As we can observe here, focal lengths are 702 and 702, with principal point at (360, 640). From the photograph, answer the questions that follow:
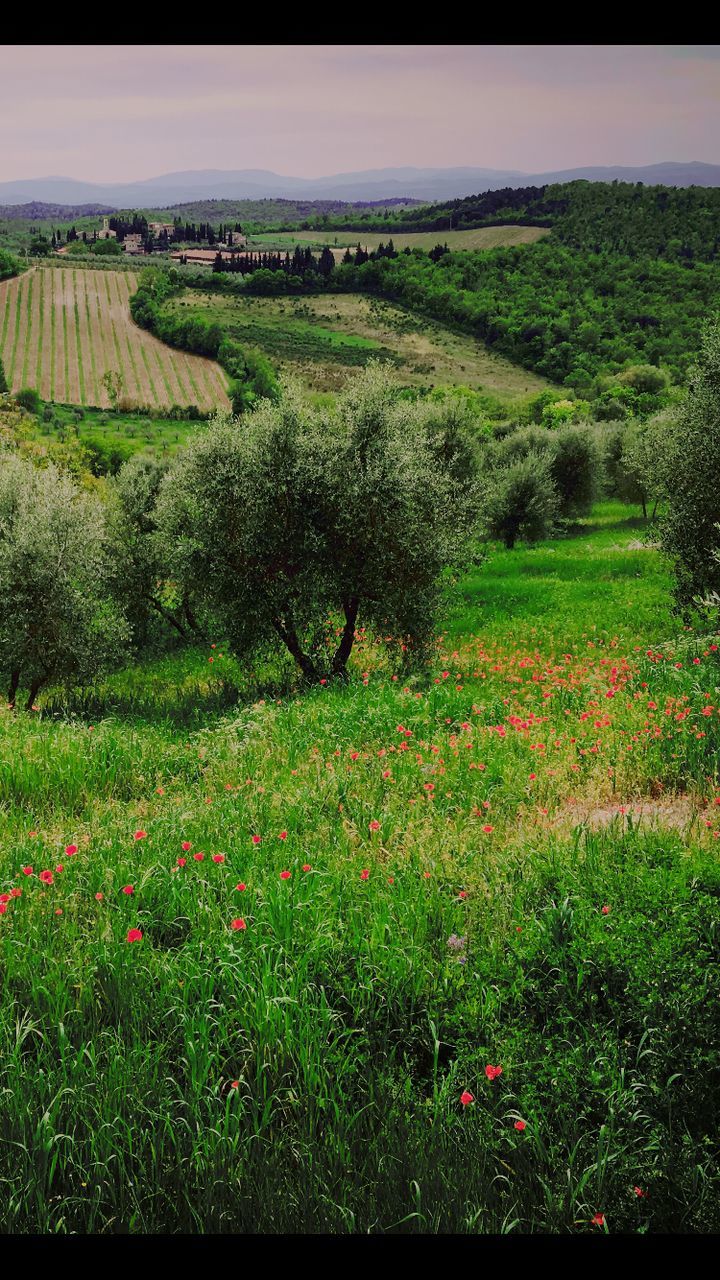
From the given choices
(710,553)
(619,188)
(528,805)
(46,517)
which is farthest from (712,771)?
(619,188)

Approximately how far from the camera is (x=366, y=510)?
14008 millimetres

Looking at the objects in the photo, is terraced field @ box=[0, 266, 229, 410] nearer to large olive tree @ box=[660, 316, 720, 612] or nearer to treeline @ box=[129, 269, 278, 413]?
treeline @ box=[129, 269, 278, 413]

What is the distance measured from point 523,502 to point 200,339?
128 meters

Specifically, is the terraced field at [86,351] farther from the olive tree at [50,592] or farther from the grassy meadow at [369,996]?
the grassy meadow at [369,996]

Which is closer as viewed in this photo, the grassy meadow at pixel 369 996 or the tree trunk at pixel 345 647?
the grassy meadow at pixel 369 996

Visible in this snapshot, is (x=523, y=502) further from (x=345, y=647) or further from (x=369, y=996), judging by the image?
(x=369, y=996)

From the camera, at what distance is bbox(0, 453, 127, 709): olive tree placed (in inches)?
639

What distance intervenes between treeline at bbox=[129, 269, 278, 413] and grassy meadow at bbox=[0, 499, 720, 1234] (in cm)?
12698

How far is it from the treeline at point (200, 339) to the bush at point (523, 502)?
90.9 meters

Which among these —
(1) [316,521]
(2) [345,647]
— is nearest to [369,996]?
(1) [316,521]

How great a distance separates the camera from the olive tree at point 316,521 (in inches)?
551

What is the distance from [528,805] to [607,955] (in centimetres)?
261

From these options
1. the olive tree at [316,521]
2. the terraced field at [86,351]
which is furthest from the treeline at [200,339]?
the olive tree at [316,521]

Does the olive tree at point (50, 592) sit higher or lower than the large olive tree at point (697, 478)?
lower
